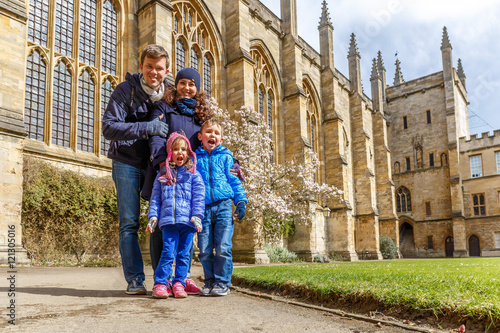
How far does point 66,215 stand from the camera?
439 inches

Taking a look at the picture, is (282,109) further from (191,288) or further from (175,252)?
(175,252)

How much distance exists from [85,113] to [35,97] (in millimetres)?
1604

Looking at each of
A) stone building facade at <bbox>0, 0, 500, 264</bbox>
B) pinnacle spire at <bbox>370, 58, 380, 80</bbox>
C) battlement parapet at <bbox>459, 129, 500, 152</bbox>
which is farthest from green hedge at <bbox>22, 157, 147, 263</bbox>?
battlement parapet at <bbox>459, 129, 500, 152</bbox>

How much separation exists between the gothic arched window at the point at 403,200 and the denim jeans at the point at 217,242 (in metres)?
35.4

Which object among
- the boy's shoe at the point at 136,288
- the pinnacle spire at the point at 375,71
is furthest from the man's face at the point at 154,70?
the pinnacle spire at the point at 375,71

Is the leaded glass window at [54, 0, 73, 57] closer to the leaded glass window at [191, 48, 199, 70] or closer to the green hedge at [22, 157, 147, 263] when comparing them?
the green hedge at [22, 157, 147, 263]

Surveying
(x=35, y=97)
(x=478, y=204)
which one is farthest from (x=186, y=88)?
(x=478, y=204)

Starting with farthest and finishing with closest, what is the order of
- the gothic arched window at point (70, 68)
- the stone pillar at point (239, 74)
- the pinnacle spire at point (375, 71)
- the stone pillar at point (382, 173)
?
the pinnacle spire at point (375, 71)
the stone pillar at point (382, 173)
the stone pillar at point (239, 74)
the gothic arched window at point (70, 68)

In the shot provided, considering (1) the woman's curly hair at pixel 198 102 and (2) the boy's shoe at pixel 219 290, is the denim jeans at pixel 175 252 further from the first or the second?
(1) the woman's curly hair at pixel 198 102

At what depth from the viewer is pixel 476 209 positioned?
33.0m

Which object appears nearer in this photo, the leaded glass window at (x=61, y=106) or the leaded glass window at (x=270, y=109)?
the leaded glass window at (x=61, y=106)

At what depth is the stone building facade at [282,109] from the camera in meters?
11.3

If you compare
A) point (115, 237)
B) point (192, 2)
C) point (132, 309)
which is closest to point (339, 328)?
point (132, 309)

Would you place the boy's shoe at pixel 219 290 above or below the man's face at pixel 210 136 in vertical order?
below
